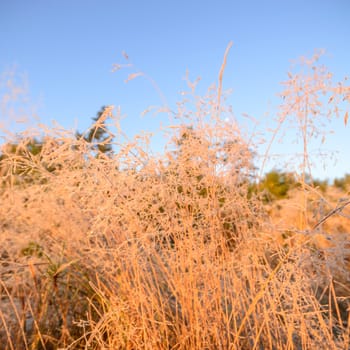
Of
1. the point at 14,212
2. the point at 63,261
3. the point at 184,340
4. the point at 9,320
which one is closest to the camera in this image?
the point at 184,340

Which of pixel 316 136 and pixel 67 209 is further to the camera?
pixel 67 209

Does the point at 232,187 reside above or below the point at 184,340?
above

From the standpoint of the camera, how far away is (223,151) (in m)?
1.42

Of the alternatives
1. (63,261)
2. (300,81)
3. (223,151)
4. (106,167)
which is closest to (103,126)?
(106,167)

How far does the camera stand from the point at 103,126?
1304 mm

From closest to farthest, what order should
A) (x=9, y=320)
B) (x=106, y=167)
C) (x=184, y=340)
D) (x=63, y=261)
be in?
(x=184, y=340)
(x=106, y=167)
(x=9, y=320)
(x=63, y=261)

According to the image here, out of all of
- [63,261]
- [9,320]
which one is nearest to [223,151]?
[63,261]

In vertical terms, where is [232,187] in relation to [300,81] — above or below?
below

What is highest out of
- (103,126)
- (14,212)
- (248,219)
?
(103,126)

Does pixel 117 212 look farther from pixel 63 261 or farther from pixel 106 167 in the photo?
pixel 63 261

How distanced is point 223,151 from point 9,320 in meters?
1.59

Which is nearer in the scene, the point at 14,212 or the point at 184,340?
the point at 184,340

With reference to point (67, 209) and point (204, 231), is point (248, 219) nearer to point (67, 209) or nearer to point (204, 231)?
point (204, 231)

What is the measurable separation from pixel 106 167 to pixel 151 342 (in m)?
0.77
